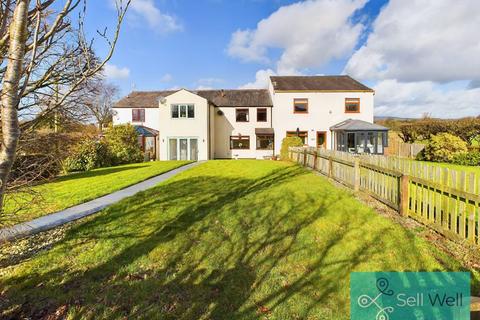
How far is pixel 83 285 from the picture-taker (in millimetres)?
4523

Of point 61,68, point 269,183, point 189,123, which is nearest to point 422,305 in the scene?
point 61,68

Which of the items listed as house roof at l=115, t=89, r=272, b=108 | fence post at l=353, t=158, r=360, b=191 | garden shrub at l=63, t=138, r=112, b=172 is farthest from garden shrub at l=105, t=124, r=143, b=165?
fence post at l=353, t=158, r=360, b=191

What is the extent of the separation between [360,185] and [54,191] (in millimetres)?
11465

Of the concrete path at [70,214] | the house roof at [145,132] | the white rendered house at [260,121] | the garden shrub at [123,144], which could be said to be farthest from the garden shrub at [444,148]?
the house roof at [145,132]

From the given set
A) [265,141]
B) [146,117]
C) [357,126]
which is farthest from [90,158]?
[357,126]

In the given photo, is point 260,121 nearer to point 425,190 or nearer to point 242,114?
point 242,114

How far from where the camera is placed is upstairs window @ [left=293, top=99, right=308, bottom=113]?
1171 inches

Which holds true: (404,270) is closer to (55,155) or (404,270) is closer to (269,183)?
(55,155)

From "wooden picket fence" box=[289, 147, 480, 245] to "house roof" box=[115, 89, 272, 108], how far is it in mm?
21157

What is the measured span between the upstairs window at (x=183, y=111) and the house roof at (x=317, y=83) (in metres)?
9.02

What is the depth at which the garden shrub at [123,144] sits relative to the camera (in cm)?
2252

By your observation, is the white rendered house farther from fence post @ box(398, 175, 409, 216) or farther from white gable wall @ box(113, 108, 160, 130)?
fence post @ box(398, 175, 409, 216)

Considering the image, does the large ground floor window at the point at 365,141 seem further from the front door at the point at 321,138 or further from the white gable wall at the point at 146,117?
the white gable wall at the point at 146,117

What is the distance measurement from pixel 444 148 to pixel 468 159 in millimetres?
1835
